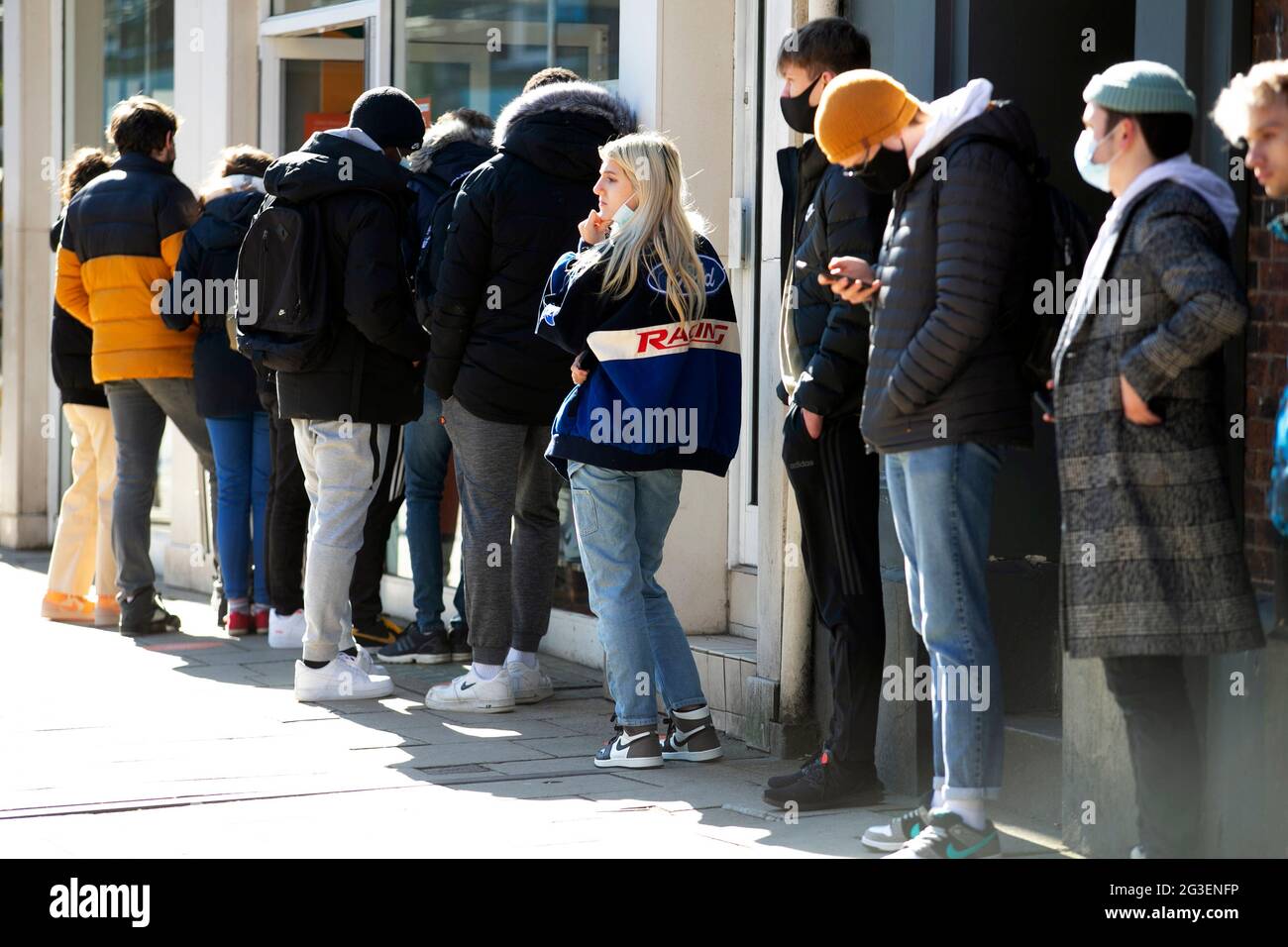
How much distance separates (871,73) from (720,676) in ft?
8.67

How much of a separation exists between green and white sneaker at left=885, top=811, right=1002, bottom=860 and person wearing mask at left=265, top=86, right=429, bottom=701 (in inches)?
119

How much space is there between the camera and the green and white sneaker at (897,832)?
4.84 meters

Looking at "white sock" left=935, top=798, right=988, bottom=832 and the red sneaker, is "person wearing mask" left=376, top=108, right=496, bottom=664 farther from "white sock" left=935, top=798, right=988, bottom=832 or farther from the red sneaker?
"white sock" left=935, top=798, right=988, bottom=832

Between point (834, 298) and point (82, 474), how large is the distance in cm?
506

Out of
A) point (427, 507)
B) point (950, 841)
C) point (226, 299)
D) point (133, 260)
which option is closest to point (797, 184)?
point (950, 841)

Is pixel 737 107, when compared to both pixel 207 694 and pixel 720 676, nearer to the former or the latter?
pixel 720 676

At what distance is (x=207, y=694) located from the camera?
7203 millimetres

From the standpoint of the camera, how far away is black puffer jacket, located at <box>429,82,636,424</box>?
6.56 meters

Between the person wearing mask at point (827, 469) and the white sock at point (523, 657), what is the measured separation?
174 centimetres

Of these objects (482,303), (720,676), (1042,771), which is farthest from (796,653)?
(482,303)

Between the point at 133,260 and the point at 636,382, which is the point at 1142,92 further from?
the point at 133,260

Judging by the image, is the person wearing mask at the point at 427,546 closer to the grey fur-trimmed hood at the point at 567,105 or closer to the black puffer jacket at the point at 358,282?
the black puffer jacket at the point at 358,282

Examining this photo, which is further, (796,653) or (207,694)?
(207,694)

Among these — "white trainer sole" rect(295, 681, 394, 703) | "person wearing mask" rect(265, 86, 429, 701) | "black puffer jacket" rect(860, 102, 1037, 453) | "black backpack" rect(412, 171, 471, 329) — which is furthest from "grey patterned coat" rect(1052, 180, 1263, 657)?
"white trainer sole" rect(295, 681, 394, 703)
